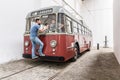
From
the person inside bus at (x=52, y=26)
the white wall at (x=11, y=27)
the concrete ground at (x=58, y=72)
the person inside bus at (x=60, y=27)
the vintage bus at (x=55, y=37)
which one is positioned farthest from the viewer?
the white wall at (x=11, y=27)

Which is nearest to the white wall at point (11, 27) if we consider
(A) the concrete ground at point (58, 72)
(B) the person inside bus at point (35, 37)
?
(A) the concrete ground at point (58, 72)

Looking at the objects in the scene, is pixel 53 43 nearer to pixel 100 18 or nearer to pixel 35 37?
pixel 35 37

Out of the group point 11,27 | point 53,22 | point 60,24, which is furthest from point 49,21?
point 11,27

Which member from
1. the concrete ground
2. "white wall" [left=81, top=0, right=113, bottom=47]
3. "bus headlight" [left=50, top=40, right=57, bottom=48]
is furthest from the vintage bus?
"white wall" [left=81, top=0, right=113, bottom=47]

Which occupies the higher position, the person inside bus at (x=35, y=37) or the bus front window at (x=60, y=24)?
the bus front window at (x=60, y=24)

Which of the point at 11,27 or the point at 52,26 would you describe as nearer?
the point at 52,26

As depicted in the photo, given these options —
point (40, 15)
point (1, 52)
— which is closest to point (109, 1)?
point (40, 15)

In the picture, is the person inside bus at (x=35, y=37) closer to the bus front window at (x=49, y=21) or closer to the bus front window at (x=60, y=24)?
the bus front window at (x=49, y=21)

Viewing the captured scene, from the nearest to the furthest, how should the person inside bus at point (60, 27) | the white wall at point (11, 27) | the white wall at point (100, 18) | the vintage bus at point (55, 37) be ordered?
the vintage bus at point (55, 37), the person inside bus at point (60, 27), the white wall at point (11, 27), the white wall at point (100, 18)

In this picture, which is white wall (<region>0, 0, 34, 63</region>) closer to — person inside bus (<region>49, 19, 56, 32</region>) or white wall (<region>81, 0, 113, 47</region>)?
person inside bus (<region>49, 19, 56, 32</region>)

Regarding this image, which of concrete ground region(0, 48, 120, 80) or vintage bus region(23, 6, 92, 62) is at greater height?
vintage bus region(23, 6, 92, 62)

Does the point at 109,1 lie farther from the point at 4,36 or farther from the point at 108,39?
the point at 4,36

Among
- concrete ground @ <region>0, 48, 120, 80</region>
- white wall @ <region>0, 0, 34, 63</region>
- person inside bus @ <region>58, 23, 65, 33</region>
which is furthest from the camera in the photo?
white wall @ <region>0, 0, 34, 63</region>

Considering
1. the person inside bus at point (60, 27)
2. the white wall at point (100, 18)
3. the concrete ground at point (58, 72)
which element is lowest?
the concrete ground at point (58, 72)
